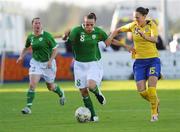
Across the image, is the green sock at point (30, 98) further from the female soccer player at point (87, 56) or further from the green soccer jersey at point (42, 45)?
the female soccer player at point (87, 56)

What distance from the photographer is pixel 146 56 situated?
1866 cm

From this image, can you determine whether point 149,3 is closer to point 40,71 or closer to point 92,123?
point 40,71

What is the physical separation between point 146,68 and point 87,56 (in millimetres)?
1340

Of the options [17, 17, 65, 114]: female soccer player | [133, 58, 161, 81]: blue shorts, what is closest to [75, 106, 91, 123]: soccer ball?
[133, 58, 161, 81]: blue shorts

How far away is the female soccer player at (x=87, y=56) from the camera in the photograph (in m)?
18.8

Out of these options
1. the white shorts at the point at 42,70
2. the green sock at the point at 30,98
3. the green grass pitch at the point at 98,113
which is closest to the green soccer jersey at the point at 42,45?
the white shorts at the point at 42,70

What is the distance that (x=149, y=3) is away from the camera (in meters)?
51.9

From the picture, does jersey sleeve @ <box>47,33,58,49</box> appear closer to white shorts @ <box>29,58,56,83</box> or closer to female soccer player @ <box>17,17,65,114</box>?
female soccer player @ <box>17,17,65,114</box>

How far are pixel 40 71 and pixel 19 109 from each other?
3.84 ft

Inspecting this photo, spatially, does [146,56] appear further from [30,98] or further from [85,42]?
[30,98]

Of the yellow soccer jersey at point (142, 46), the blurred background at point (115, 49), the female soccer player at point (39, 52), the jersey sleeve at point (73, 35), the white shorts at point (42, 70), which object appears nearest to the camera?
the yellow soccer jersey at point (142, 46)

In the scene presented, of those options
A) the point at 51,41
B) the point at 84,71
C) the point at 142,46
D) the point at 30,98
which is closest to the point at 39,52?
the point at 51,41

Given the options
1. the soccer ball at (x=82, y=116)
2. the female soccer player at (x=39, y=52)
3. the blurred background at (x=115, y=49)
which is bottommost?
the blurred background at (x=115, y=49)

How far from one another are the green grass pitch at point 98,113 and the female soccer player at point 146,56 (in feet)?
1.94
